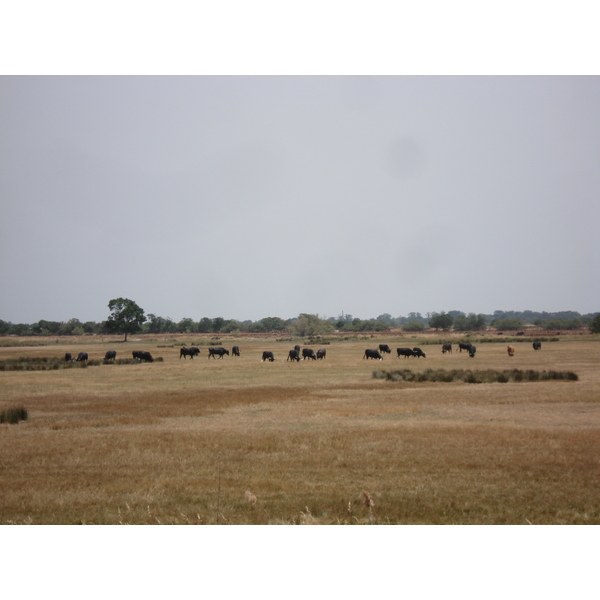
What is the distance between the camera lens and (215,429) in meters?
17.3

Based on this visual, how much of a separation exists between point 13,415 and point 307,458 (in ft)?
41.3

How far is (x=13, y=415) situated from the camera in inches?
769

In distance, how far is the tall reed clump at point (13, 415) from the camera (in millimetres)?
19109

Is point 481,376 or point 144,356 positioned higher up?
point 144,356

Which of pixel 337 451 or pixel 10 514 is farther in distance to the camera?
pixel 337 451

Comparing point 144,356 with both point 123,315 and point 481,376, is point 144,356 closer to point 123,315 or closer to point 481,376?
point 481,376

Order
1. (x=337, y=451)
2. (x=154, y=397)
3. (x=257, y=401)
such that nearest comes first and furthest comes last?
(x=337, y=451) → (x=257, y=401) → (x=154, y=397)

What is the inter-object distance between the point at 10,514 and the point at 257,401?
14403mm

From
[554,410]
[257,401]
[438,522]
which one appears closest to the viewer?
[438,522]

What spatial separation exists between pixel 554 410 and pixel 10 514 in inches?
712

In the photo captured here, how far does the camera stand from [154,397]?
25.6 metres

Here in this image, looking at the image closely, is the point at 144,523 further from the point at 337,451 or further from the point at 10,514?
the point at 337,451

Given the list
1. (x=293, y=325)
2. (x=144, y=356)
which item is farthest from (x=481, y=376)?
(x=293, y=325)

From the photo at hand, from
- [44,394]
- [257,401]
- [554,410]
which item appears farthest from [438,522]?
[44,394]
